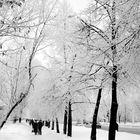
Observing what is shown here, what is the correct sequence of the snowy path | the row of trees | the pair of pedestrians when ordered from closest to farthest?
the row of trees < the snowy path < the pair of pedestrians

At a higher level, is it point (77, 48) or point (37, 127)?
point (77, 48)

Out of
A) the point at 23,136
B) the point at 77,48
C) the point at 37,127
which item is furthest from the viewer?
the point at 37,127

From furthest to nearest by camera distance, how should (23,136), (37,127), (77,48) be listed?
(37,127) < (23,136) < (77,48)

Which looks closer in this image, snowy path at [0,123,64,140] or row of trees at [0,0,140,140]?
row of trees at [0,0,140,140]

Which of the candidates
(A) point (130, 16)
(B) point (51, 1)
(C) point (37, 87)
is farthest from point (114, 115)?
(C) point (37, 87)

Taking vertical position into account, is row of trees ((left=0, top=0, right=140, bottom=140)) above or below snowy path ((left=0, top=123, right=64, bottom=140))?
above

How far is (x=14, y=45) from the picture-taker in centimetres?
823

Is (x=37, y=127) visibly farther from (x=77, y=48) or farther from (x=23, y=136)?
(x=77, y=48)

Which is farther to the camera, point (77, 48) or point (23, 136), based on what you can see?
point (23, 136)

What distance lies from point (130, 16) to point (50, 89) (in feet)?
61.4

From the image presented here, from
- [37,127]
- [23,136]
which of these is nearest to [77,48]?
[23,136]

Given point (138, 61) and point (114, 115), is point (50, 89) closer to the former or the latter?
point (114, 115)

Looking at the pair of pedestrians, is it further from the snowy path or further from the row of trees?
the row of trees

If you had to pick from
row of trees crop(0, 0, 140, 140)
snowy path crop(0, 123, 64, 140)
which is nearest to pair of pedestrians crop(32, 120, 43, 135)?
snowy path crop(0, 123, 64, 140)
